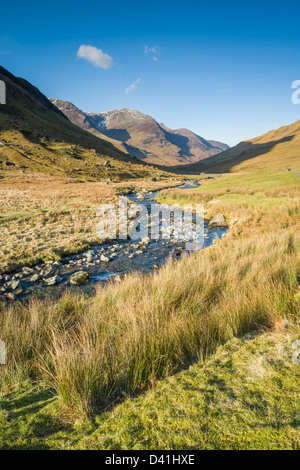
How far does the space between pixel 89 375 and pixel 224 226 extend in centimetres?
1671

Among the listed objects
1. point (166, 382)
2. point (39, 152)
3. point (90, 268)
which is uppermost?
point (39, 152)

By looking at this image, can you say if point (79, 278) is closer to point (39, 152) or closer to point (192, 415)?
point (192, 415)

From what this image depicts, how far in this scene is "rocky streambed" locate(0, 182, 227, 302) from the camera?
8.02 m

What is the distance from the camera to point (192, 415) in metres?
1.96

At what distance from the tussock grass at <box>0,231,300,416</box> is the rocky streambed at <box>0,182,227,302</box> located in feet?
10.4

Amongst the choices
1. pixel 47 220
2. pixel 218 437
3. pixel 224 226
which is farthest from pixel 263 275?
pixel 47 220

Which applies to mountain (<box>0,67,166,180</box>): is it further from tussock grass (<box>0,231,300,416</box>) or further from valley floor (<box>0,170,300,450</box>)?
valley floor (<box>0,170,300,450</box>)

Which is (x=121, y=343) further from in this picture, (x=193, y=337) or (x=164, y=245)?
(x=164, y=245)

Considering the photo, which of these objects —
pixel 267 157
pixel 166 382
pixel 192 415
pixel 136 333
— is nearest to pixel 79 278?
pixel 136 333

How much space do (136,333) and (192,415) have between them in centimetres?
119

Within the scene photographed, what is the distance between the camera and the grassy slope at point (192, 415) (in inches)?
68.6

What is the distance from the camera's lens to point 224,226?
1753 centimetres

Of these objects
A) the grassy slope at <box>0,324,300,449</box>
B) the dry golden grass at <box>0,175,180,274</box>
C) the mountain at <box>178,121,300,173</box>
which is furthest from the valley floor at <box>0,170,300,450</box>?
the mountain at <box>178,121,300,173</box>

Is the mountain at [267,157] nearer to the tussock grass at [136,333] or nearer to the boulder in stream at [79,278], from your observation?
the boulder in stream at [79,278]
